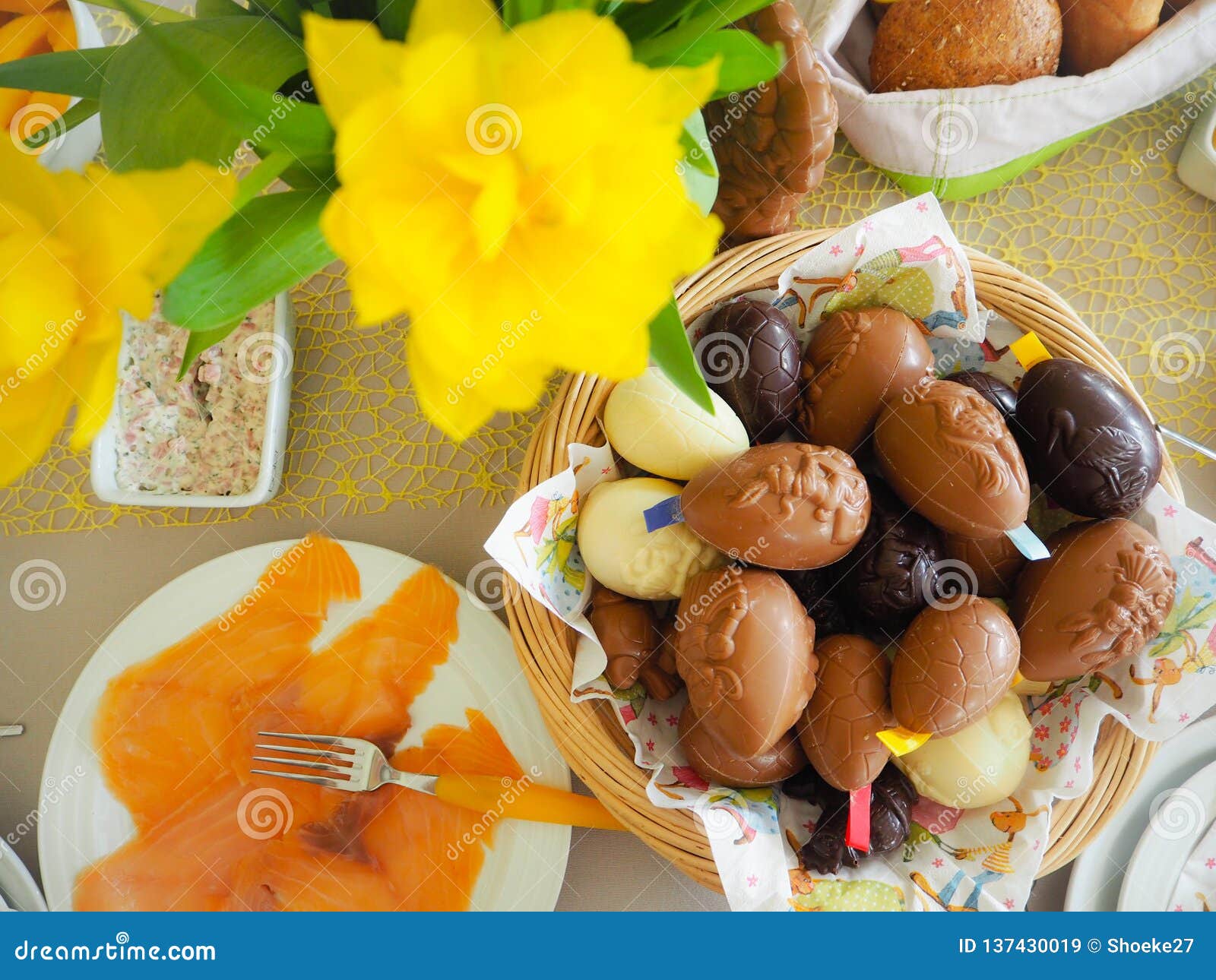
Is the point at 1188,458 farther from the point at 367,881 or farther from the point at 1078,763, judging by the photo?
the point at 367,881

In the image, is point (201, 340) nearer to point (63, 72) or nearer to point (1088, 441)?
point (63, 72)

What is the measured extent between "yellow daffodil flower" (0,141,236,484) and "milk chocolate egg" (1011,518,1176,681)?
1.62 ft

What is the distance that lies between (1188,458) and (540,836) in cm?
58

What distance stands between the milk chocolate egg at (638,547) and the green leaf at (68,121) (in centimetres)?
33

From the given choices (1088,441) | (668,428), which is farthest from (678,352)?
(1088,441)

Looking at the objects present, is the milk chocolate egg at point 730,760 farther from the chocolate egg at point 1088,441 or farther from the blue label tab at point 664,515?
the chocolate egg at point 1088,441

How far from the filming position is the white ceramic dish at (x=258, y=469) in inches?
21.4

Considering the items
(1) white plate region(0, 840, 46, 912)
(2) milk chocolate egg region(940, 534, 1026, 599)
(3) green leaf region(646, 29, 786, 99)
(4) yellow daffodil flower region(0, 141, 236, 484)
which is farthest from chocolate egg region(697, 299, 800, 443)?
(1) white plate region(0, 840, 46, 912)

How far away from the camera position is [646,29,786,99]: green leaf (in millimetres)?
303

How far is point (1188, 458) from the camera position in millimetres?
661

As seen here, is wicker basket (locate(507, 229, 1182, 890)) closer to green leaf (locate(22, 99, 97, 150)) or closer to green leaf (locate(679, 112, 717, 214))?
green leaf (locate(679, 112, 717, 214))

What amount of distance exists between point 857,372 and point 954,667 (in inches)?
7.5

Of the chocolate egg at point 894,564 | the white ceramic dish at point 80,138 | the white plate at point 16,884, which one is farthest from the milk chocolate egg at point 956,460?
the white plate at point 16,884
